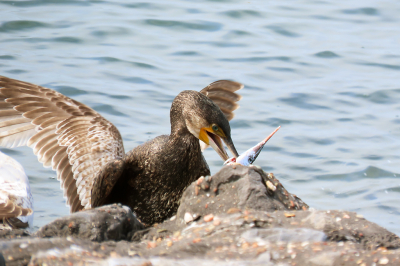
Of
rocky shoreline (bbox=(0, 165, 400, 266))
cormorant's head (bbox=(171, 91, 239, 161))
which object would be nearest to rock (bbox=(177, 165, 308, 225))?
rocky shoreline (bbox=(0, 165, 400, 266))

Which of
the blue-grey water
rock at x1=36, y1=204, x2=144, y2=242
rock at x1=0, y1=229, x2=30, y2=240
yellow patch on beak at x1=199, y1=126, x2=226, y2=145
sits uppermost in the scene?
yellow patch on beak at x1=199, y1=126, x2=226, y2=145

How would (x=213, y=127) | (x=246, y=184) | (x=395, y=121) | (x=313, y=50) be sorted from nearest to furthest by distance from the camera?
1. (x=246, y=184)
2. (x=213, y=127)
3. (x=395, y=121)
4. (x=313, y=50)

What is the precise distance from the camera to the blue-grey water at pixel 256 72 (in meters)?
6.48

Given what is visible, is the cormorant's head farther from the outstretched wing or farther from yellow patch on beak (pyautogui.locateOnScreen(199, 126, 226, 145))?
the outstretched wing

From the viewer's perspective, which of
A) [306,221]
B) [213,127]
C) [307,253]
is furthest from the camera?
[213,127]

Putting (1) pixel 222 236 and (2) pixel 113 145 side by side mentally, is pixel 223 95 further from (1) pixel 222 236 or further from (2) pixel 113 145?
(1) pixel 222 236

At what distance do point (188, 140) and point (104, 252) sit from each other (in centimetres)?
148

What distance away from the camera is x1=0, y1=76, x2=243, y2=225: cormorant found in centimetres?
382

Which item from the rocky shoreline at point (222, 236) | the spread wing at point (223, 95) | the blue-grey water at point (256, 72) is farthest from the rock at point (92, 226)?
the blue-grey water at point (256, 72)

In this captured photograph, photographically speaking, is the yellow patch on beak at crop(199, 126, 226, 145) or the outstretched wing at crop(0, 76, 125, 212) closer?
the yellow patch on beak at crop(199, 126, 226, 145)

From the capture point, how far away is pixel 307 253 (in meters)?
2.40

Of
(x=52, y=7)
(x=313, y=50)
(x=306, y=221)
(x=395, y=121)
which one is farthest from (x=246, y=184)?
(x=52, y=7)

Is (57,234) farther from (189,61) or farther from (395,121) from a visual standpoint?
(189,61)

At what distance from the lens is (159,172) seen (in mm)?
3852
